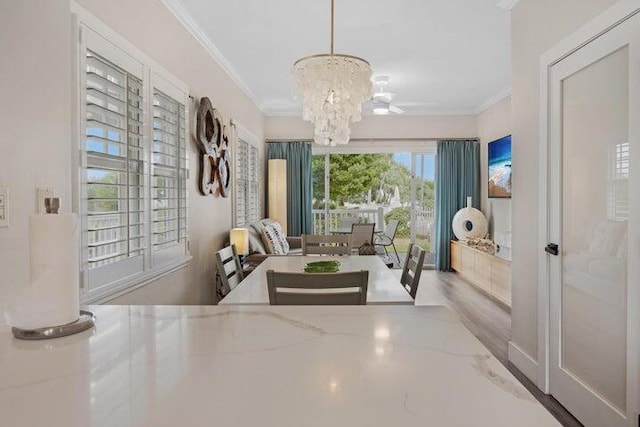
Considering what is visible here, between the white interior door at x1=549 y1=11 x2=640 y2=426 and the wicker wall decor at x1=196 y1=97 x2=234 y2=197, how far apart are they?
2.65 metres

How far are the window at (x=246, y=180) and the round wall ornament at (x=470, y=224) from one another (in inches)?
121

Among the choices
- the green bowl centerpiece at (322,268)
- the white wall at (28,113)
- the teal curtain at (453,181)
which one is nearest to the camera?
the white wall at (28,113)

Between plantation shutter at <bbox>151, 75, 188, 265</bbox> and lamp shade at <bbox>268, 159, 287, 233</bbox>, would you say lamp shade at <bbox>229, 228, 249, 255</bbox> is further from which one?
lamp shade at <bbox>268, 159, 287, 233</bbox>

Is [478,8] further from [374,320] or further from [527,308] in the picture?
[374,320]

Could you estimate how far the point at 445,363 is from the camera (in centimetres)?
85

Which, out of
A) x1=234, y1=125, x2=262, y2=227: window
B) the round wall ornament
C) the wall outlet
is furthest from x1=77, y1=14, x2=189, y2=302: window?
the round wall ornament

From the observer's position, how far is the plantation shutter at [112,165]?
215 cm

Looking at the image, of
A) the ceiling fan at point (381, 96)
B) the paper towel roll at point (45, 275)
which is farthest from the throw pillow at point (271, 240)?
the paper towel roll at point (45, 275)

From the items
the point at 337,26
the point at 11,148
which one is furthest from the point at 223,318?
the point at 337,26

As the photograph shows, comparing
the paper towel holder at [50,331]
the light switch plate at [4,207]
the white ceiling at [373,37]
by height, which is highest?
the white ceiling at [373,37]

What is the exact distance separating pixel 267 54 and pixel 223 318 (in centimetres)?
384

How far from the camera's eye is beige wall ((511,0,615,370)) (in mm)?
2795

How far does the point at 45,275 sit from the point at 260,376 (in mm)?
572

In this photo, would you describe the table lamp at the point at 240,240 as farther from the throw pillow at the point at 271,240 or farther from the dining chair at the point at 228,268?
the dining chair at the point at 228,268
